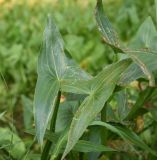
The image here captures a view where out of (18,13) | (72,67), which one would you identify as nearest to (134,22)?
(18,13)

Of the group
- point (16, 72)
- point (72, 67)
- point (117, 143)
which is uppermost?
point (72, 67)

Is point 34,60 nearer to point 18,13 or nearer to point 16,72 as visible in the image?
point 16,72

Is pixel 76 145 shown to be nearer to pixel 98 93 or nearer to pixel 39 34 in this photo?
pixel 98 93

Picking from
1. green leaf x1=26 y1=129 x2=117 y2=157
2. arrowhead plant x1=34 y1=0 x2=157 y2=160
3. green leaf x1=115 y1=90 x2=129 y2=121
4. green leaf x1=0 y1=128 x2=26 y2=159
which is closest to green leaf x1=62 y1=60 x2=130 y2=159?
arrowhead plant x1=34 y1=0 x2=157 y2=160

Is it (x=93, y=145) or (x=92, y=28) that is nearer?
(x=93, y=145)

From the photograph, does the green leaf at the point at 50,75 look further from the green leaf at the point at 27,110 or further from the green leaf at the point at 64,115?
the green leaf at the point at 27,110

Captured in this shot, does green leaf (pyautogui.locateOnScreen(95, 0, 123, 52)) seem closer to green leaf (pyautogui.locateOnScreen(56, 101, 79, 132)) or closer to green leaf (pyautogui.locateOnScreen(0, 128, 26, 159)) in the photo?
green leaf (pyautogui.locateOnScreen(56, 101, 79, 132))

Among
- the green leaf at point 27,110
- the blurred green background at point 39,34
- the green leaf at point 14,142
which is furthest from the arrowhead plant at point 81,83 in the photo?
the blurred green background at point 39,34
